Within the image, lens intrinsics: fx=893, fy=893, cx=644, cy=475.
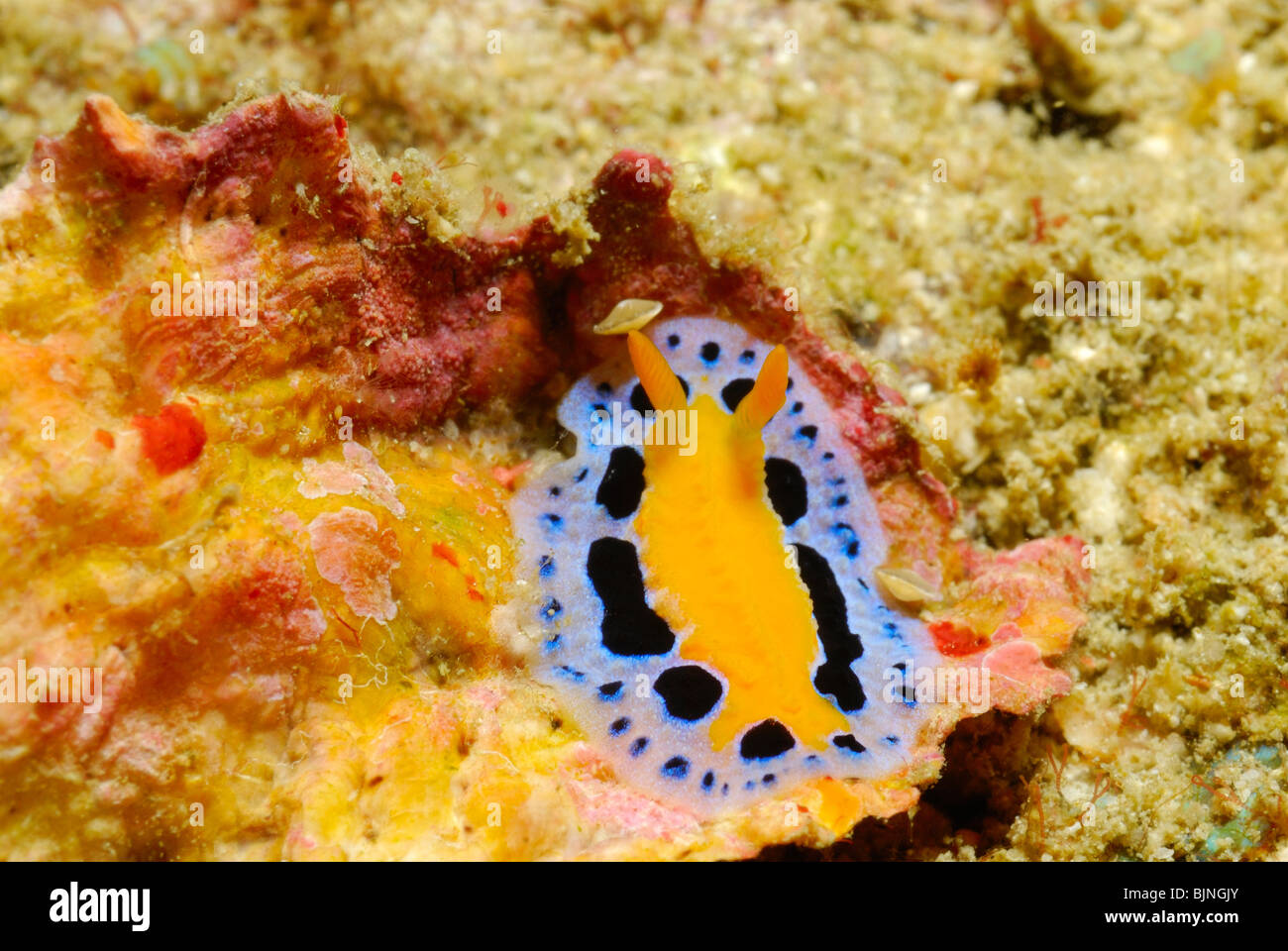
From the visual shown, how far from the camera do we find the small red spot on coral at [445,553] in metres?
2.95

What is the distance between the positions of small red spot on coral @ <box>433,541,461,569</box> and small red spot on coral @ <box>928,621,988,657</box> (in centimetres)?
181

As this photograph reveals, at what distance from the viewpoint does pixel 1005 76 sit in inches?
201

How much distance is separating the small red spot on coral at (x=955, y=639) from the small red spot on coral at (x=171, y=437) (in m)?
2.62

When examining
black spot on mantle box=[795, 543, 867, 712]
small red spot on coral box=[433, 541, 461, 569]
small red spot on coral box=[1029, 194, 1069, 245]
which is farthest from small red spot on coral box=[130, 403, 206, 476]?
small red spot on coral box=[1029, 194, 1069, 245]

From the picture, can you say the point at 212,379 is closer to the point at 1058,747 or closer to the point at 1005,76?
the point at 1058,747

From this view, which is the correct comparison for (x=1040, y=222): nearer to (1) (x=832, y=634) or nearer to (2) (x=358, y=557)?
(1) (x=832, y=634)

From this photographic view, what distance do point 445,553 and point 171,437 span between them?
0.89m

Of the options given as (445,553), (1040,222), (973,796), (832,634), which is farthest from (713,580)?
(1040,222)

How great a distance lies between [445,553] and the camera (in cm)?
297

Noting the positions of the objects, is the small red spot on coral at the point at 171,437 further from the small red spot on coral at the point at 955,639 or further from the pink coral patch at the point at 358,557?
the small red spot on coral at the point at 955,639

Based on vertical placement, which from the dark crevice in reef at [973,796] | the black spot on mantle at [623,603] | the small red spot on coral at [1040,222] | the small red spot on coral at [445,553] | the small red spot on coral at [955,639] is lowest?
the dark crevice in reef at [973,796]

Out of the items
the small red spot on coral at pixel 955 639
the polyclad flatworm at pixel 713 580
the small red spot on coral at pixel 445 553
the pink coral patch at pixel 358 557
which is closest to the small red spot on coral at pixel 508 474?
the polyclad flatworm at pixel 713 580

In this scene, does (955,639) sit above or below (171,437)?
below
